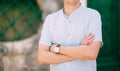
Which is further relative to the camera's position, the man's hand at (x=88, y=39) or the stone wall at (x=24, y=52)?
the stone wall at (x=24, y=52)

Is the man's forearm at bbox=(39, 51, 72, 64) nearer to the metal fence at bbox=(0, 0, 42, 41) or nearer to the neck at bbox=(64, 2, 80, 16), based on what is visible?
the neck at bbox=(64, 2, 80, 16)

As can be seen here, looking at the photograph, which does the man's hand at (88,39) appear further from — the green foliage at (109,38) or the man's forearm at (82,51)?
the green foliage at (109,38)

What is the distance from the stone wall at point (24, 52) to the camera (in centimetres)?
568

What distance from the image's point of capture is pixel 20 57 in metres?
5.73

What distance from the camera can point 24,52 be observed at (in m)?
5.72

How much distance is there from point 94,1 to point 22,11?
1268 millimetres

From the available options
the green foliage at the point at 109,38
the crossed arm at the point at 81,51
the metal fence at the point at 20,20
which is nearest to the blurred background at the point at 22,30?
the metal fence at the point at 20,20

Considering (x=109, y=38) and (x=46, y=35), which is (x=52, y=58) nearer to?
(x=46, y=35)

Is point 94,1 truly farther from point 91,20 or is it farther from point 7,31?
point 91,20

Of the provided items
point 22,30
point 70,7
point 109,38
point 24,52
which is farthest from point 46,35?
point 109,38

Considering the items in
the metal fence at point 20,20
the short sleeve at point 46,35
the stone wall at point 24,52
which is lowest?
the stone wall at point 24,52

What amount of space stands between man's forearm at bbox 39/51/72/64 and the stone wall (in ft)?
6.78

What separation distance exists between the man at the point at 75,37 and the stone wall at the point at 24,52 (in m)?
2.13

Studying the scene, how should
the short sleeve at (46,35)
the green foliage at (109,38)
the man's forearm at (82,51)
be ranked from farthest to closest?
the green foliage at (109,38) < the short sleeve at (46,35) < the man's forearm at (82,51)
